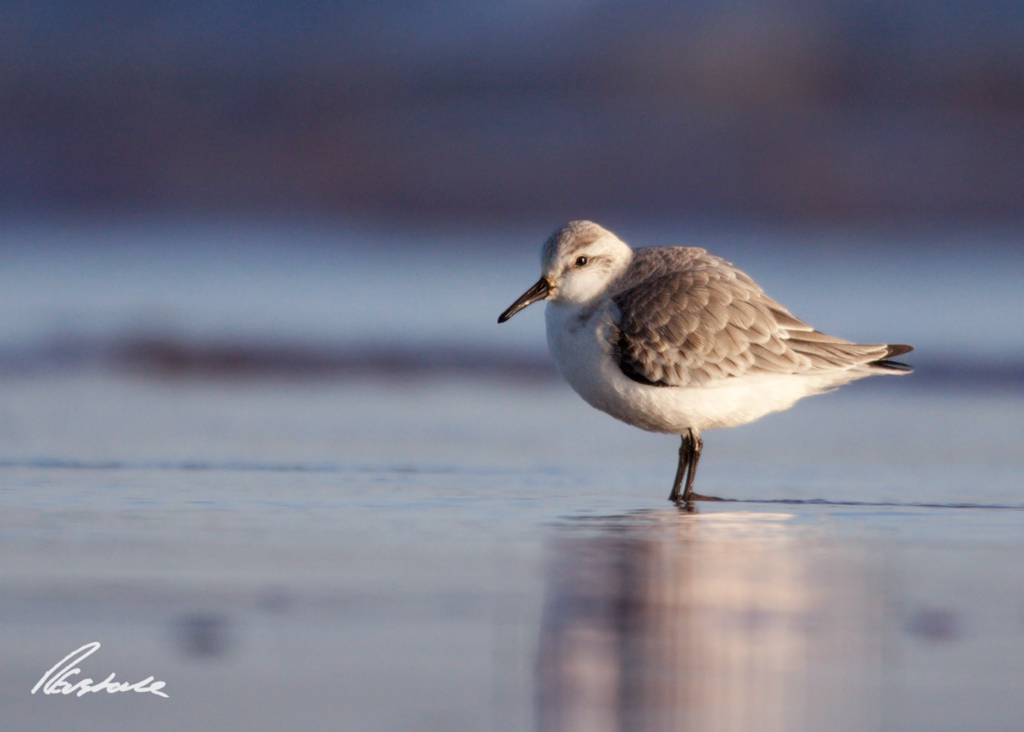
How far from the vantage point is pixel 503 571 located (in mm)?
4297

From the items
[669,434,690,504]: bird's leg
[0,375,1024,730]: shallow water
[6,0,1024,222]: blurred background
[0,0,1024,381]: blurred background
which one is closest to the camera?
[0,375,1024,730]: shallow water

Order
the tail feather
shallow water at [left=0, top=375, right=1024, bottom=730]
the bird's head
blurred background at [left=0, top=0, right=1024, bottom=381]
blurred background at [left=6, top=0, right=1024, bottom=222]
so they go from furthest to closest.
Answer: blurred background at [left=6, top=0, right=1024, bottom=222], blurred background at [left=0, top=0, right=1024, bottom=381], the tail feather, the bird's head, shallow water at [left=0, top=375, right=1024, bottom=730]

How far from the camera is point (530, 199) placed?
629 inches

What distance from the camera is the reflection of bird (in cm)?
575

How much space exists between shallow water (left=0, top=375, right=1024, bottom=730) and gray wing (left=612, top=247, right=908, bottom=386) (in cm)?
51

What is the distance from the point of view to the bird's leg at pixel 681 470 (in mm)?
5703

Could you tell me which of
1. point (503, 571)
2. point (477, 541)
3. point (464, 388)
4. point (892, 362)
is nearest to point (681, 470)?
point (892, 362)

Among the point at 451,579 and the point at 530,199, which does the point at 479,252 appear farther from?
the point at 451,579
